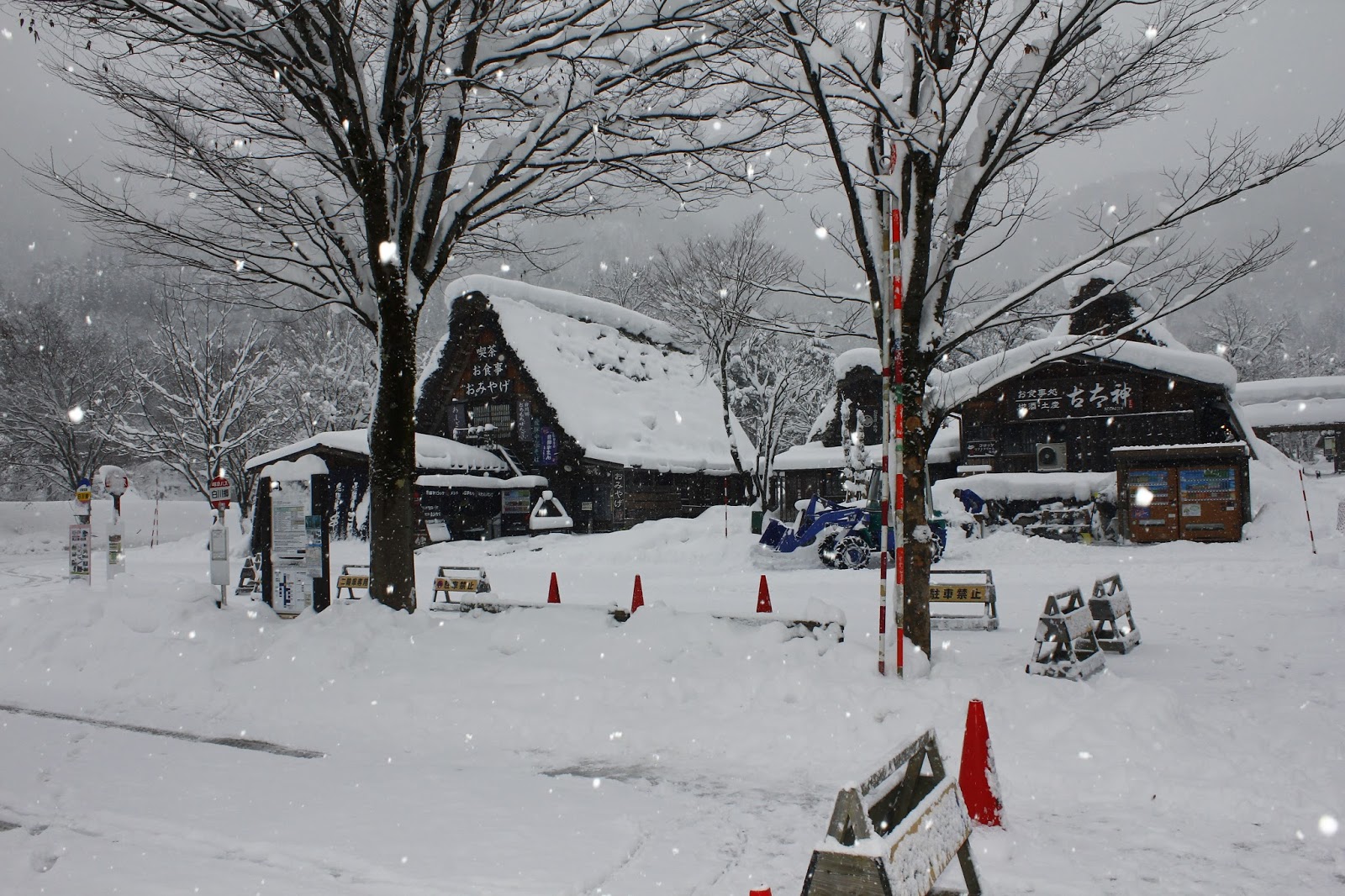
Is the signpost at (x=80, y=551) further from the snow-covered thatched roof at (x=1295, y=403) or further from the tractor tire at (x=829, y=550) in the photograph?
the snow-covered thatched roof at (x=1295, y=403)

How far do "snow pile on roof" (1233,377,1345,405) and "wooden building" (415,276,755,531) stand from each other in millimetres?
20328

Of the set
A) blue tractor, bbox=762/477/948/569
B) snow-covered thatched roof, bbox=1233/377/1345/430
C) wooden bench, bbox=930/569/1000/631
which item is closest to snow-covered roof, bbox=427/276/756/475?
blue tractor, bbox=762/477/948/569

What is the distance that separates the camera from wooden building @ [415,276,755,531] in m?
27.7

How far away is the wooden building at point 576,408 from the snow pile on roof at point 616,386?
0.17ft

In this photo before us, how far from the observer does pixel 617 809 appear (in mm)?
4801

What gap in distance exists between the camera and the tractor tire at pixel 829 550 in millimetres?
17828

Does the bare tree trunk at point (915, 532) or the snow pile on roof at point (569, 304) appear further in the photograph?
the snow pile on roof at point (569, 304)

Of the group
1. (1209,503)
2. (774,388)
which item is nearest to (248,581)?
(774,388)

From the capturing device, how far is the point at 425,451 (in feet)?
87.7

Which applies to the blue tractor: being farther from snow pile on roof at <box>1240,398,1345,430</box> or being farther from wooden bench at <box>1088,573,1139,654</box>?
snow pile on roof at <box>1240,398,1345,430</box>

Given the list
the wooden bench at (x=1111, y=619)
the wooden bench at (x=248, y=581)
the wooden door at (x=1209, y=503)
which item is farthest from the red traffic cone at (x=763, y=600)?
the wooden door at (x=1209, y=503)

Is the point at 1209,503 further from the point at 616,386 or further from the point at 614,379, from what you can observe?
the point at 614,379

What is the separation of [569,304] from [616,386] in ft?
13.3

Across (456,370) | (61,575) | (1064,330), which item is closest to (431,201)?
(61,575)
